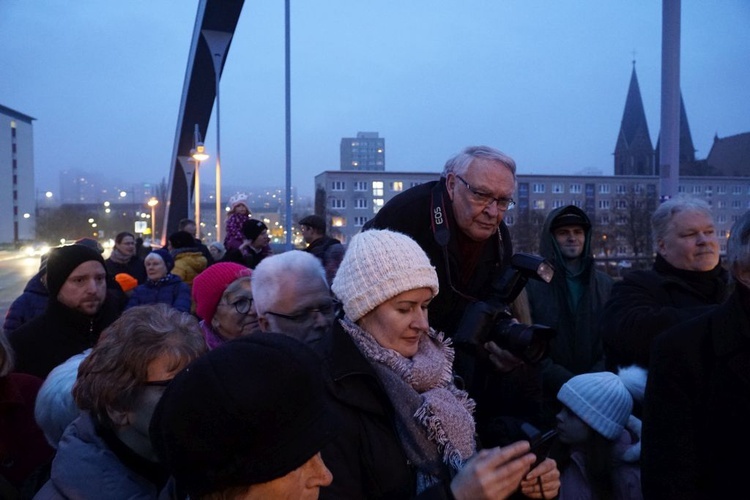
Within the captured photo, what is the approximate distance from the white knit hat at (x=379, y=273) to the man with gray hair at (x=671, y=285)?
109cm

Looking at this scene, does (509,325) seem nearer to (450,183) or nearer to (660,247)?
(450,183)

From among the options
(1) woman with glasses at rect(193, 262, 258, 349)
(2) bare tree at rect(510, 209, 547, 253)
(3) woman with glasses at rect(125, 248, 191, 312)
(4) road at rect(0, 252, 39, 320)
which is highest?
(1) woman with glasses at rect(193, 262, 258, 349)

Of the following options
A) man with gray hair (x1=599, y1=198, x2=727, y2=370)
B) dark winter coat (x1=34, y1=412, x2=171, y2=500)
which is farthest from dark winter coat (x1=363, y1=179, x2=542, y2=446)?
dark winter coat (x1=34, y1=412, x2=171, y2=500)

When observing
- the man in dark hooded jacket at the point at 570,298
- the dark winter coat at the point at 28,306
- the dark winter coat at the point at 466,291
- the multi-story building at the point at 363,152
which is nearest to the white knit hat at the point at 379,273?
the dark winter coat at the point at 466,291

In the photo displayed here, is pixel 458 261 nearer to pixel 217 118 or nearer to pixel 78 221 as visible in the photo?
pixel 217 118

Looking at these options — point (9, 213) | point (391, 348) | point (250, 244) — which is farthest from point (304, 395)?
point (9, 213)

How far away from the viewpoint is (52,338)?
3.33 metres

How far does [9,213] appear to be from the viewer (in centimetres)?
8062

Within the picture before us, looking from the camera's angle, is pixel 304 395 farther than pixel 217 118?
No

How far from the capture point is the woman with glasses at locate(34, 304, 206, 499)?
1.79m

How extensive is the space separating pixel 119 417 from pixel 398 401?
2.71ft

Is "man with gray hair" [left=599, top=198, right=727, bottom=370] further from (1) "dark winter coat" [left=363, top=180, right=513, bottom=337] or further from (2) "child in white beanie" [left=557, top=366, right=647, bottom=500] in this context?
(1) "dark winter coat" [left=363, top=180, right=513, bottom=337]

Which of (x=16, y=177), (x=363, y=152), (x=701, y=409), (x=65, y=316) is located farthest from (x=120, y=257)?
(x=16, y=177)

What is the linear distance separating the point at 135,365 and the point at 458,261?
4.68 ft
